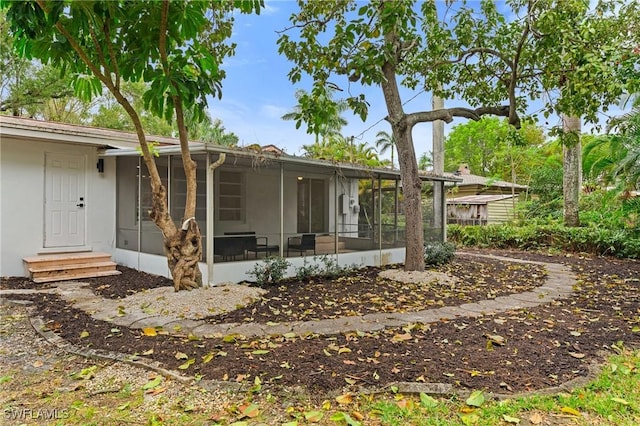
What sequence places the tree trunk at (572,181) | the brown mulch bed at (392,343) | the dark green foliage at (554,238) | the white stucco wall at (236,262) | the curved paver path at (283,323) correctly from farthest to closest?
the tree trunk at (572,181), the dark green foliage at (554,238), the white stucco wall at (236,262), the curved paver path at (283,323), the brown mulch bed at (392,343)

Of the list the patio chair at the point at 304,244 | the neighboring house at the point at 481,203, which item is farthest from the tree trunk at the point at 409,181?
the neighboring house at the point at 481,203

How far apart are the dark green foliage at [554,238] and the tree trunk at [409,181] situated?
7.06 metres

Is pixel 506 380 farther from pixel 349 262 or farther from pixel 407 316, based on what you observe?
pixel 349 262

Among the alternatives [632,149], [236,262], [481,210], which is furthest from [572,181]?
[236,262]

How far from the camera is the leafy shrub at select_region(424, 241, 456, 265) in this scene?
9914 millimetres

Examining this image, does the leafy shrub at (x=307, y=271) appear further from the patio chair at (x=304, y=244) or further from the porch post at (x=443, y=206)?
the porch post at (x=443, y=206)

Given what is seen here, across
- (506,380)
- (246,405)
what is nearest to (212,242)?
(246,405)

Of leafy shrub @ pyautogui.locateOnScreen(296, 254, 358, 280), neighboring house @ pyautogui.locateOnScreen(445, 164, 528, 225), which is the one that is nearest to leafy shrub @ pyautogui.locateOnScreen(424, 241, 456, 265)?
leafy shrub @ pyautogui.locateOnScreen(296, 254, 358, 280)

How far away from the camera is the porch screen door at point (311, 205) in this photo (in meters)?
12.3

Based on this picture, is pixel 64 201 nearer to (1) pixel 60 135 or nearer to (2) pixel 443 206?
(1) pixel 60 135

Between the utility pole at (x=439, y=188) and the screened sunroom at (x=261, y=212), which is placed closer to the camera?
the screened sunroom at (x=261, y=212)

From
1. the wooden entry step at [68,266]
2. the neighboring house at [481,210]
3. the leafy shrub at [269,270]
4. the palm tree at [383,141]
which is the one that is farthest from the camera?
the palm tree at [383,141]

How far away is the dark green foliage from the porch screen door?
249 inches

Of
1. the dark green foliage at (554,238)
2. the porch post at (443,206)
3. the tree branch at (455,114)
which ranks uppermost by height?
the tree branch at (455,114)
